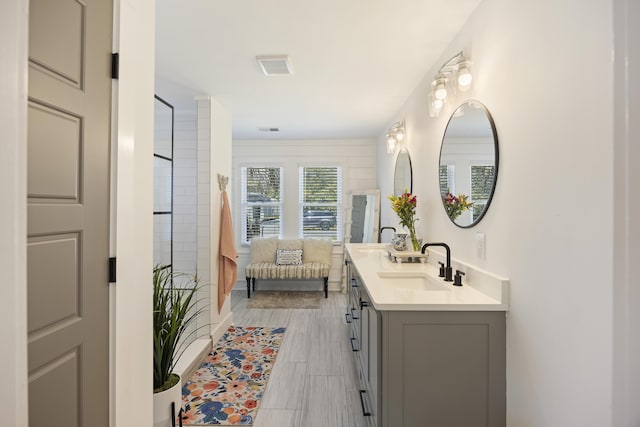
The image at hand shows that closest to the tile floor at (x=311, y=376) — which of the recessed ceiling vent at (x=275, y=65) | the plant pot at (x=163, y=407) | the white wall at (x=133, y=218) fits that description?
the plant pot at (x=163, y=407)

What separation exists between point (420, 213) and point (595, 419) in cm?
Result: 205

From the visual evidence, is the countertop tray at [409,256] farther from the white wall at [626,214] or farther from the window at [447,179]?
the white wall at [626,214]

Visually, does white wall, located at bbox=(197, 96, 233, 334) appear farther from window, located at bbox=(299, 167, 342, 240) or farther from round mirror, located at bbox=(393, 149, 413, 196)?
window, located at bbox=(299, 167, 342, 240)

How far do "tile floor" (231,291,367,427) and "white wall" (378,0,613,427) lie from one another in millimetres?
1149

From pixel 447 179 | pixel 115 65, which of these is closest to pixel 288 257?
pixel 447 179

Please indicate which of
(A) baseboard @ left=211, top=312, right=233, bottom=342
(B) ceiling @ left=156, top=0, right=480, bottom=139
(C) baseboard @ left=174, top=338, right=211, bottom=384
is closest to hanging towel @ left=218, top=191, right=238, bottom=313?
(A) baseboard @ left=211, top=312, right=233, bottom=342

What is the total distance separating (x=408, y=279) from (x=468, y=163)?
89 cm

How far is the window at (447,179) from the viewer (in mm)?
2098

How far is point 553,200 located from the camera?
46.9 inches

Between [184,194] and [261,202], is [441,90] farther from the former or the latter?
[261,202]

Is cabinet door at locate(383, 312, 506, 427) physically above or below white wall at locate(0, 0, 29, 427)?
below

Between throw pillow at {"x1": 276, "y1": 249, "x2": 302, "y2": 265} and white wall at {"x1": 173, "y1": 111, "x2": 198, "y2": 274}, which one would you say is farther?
throw pillow at {"x1": 276, "y1": 249, "x2": 302, "y2": 265}

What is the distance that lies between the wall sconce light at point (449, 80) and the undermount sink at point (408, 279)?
1.13 metres

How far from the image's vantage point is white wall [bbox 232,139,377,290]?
5414mm
